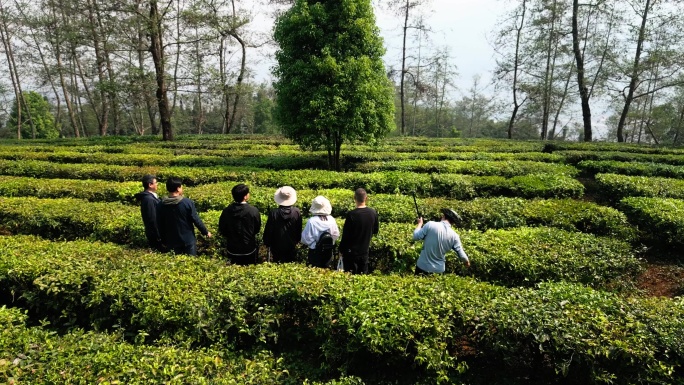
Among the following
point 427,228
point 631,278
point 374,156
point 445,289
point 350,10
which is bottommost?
point 631,278

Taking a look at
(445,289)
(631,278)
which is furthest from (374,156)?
(445,289)

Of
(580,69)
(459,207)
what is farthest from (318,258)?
(580,69)

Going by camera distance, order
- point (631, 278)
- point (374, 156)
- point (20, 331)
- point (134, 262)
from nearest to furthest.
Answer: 1. point (20, 331)
2. point (134, 262)
3. point (631, 278)
4. point (374, 156)

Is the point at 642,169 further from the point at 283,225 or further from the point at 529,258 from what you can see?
the point at 283,225

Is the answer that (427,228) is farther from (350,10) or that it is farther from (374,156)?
(374,156)

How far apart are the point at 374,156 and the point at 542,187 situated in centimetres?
676

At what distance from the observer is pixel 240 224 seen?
18.4 feet

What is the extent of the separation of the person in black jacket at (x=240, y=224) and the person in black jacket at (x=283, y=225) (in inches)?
10.5

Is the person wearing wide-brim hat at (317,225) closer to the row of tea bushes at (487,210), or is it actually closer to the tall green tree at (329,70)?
the row of tea bushes at (487,210)

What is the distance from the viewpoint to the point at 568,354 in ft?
10.9

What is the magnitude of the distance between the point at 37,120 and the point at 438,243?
65.1 m

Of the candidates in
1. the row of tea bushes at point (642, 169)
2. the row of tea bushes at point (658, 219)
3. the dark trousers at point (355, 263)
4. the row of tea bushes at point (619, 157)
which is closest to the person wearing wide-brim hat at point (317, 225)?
the dark trousers at point (355, 263)

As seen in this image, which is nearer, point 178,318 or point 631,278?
point 178,318

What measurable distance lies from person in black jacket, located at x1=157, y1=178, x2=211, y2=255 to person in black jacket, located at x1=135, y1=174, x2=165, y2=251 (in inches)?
Answer: 10.1
